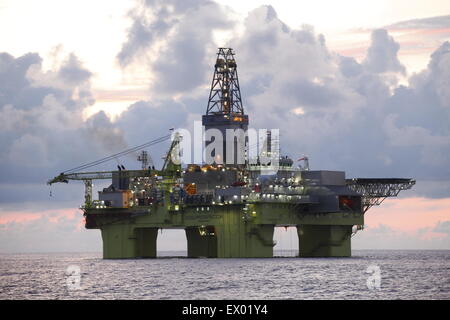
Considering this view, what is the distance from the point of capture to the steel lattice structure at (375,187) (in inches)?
5246

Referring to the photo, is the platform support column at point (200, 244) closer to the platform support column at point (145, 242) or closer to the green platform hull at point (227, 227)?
the green platform hull at point (227, 227)

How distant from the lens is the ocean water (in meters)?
86.6

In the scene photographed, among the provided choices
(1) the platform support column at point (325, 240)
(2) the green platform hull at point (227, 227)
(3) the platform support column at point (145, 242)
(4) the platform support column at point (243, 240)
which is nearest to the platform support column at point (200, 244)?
(2) the green platform hull at point (227, 227)

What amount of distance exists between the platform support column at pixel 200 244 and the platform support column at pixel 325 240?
478 inches

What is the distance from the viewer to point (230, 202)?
127m

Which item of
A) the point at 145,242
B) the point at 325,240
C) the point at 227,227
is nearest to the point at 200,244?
the point at 145,242

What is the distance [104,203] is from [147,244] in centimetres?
941

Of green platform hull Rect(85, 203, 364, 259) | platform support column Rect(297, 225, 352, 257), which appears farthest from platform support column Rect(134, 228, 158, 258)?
platform support column Rect(297, 225, 352, 257)

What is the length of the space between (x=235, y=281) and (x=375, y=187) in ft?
141

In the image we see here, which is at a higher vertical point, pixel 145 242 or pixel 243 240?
pixel 145 242

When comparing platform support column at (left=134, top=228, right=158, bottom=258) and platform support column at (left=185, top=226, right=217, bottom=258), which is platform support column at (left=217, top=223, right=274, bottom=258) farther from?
platform support column at (left=134, top=228, right=158, bottom=258)

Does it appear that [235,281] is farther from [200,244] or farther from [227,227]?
[200,244]

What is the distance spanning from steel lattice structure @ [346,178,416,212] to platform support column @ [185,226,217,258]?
2006cm
